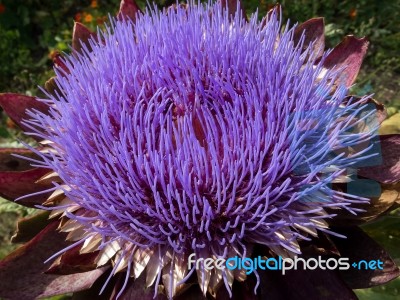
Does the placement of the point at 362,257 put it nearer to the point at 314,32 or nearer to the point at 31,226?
the point at 314,32

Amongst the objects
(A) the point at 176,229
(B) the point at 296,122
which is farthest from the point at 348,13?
(A) the point at 176,229

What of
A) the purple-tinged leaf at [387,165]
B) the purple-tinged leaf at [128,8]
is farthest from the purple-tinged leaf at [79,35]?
the purple-tinged leaf at [387,165]

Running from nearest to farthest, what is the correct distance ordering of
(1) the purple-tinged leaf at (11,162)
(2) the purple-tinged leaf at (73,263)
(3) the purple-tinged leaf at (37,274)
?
1. (2) the purple-tinged leaf at (73,263)
2. (3) the purple-tinged leaf at (37,274)
3. (1) the purple-tinged leaf at (11,162)

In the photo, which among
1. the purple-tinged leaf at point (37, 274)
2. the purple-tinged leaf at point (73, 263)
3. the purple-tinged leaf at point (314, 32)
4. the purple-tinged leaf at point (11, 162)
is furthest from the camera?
the purple-tinged leaf at point (314, 32)

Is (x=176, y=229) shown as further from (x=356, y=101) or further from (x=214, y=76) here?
(x=356, y=101)

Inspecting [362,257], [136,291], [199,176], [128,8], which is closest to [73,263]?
[136,291]

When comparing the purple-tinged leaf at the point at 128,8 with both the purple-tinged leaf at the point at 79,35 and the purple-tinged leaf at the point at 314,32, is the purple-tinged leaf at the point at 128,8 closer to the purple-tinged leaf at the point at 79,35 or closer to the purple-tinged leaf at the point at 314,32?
the purple-tinged leaf at the point at 79,35
